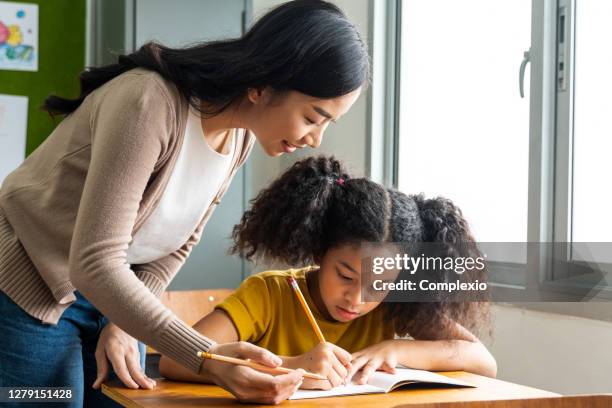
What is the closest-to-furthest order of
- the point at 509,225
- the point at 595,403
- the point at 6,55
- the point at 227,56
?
the point at 595,403 < the point at 227,56 < the point at 509,225 < the point at 6,55

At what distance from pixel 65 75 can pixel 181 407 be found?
2257 millimetres

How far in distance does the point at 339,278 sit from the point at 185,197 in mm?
379

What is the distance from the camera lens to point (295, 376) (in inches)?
40.5

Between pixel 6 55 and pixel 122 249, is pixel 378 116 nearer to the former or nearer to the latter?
pixel 6 55

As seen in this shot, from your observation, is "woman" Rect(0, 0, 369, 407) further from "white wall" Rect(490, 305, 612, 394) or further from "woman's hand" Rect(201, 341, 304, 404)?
"white wall" Rect(490, 305, 612, 394)

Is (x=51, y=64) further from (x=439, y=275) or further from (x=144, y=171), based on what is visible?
(x=144, y=171)

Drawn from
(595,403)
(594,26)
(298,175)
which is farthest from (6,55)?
(595,403)

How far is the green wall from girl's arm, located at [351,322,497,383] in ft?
6.45

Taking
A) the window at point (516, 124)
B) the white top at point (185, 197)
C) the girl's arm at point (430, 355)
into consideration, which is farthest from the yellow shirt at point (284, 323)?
the window at point (516, 124)

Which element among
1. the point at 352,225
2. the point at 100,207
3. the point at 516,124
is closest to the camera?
the point at 100,207

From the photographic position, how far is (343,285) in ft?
4.68

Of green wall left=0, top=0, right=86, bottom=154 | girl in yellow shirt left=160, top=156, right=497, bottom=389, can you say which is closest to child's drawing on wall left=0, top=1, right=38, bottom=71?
green wall left=0, top=0, right=86, bottom=154

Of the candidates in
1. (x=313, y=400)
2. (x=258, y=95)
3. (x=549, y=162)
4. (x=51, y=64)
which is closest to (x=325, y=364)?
(x=313, y=400)

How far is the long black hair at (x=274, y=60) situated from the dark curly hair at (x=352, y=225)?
1.29 feet
